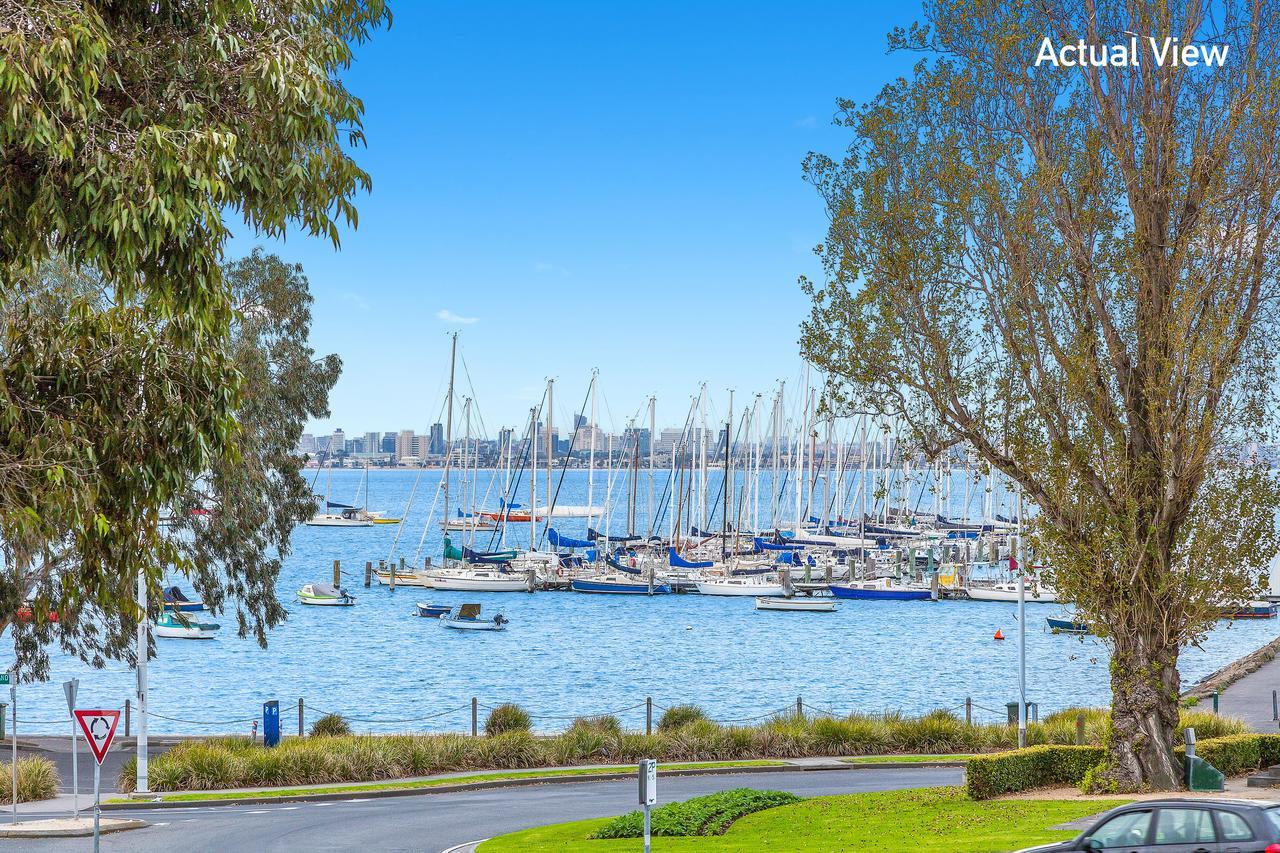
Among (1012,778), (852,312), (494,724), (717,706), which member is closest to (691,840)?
(1012,778)

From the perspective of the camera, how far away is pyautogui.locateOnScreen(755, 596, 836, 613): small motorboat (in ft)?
328

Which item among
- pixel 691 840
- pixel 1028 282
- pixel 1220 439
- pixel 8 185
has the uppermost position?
pixel 1028 282

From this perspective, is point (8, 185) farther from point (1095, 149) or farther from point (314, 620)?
point (314, 620)

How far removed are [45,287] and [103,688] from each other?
47.6m

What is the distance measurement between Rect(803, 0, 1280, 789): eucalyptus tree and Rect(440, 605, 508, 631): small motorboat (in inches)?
2668

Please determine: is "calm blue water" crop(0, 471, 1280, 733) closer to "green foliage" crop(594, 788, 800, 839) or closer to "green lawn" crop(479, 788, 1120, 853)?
"green foliage" crop(594, 788, 800, 839)

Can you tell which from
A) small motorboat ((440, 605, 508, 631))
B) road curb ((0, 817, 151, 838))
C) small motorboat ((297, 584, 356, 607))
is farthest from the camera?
small motorboat ((297, 584, 356, 607))

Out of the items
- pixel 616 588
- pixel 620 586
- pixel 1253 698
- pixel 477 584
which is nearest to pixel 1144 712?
pixel 1253 698

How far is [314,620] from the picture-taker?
101 metres

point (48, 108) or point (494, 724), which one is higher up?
point (48, 108)

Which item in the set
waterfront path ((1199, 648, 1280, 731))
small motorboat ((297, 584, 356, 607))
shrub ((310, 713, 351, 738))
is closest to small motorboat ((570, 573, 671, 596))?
small motorboat ((297, 584, 356, 607))

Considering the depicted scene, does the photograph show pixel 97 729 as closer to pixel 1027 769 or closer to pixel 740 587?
pixel 1027 769

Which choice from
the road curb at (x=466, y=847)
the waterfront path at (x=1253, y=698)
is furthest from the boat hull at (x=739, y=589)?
the road curb at (x=466, y=847)

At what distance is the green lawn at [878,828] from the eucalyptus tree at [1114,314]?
296cm
